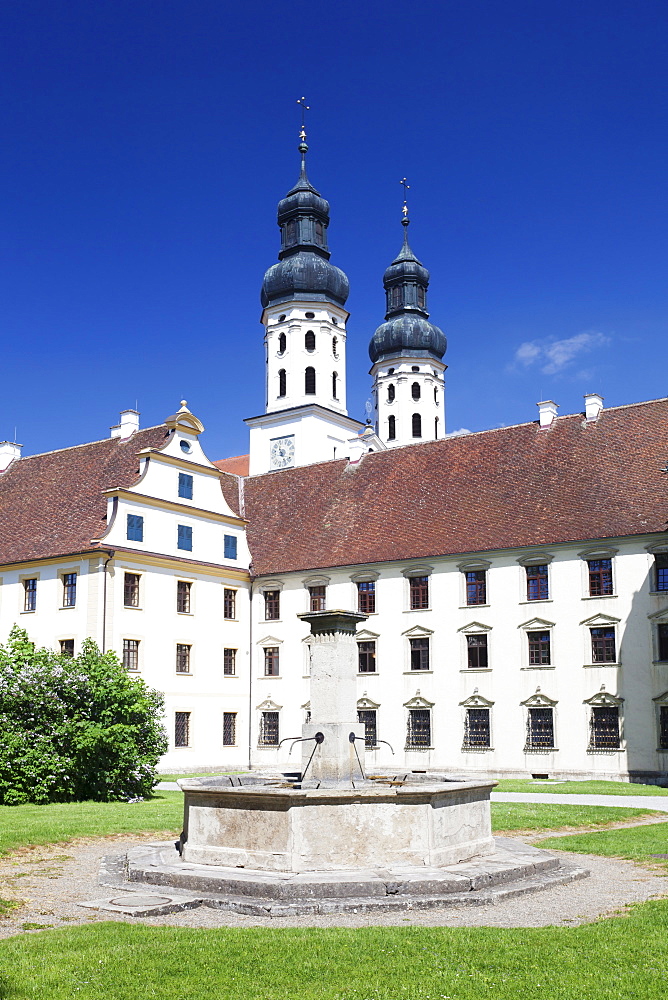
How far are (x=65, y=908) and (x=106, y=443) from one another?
34.4m

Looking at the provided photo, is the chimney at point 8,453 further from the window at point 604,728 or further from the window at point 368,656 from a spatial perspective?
the window at point 604,728

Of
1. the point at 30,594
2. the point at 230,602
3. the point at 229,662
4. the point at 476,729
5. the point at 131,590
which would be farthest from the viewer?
the point at 230,602

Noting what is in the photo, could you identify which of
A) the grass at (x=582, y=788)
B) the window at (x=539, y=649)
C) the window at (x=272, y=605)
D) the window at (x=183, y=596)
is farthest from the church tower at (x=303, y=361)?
the grass at (x=582, y=788)

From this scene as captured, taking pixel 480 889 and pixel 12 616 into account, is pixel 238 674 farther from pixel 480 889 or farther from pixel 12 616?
pixel 480 889

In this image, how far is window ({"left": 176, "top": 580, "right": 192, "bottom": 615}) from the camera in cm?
4066

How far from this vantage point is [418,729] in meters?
38.9

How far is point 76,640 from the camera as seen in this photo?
3747 cm

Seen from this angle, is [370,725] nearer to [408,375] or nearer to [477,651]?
[477,651]

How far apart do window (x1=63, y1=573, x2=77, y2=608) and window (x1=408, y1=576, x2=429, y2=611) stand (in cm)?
1274

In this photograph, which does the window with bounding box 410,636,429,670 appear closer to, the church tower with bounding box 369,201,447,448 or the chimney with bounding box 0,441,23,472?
the chimney with bounding box 0,441,23,472

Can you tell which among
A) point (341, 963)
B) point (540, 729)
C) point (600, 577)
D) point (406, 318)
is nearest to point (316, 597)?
point (540, 729)

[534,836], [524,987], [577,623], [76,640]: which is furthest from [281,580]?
[524,987]

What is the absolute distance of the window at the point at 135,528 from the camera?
127 feet

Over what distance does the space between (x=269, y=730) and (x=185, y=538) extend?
8806 mm
